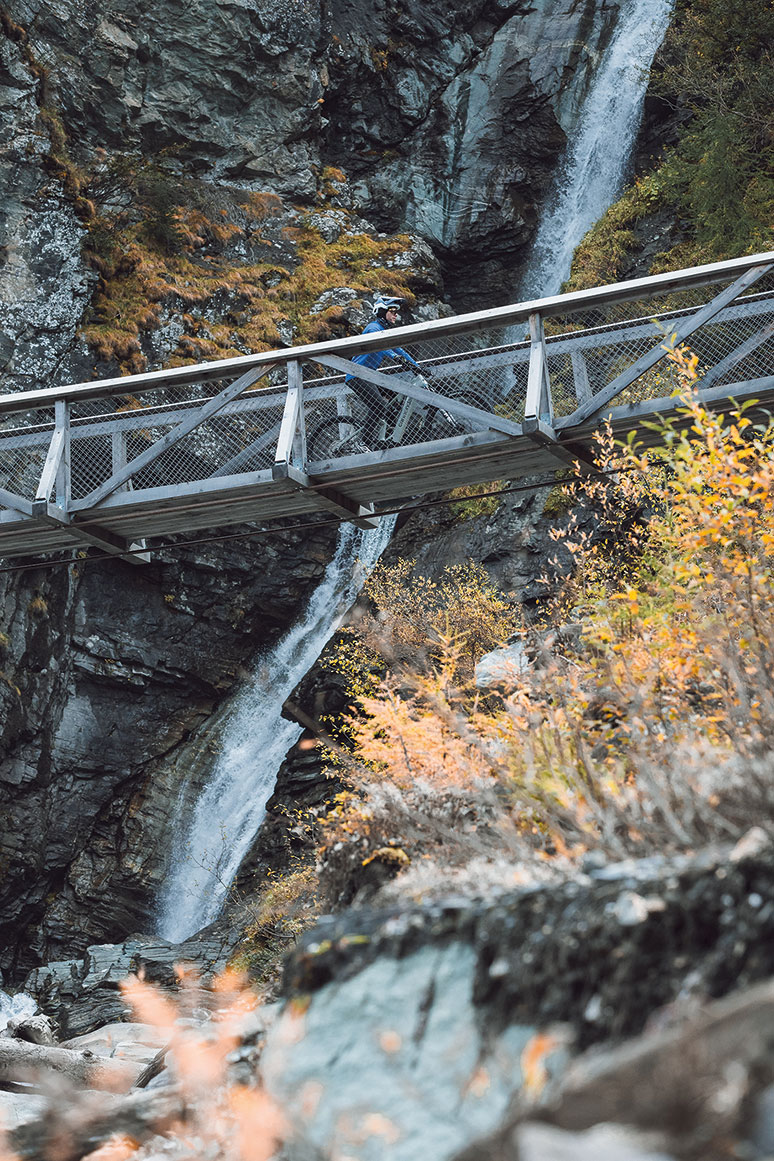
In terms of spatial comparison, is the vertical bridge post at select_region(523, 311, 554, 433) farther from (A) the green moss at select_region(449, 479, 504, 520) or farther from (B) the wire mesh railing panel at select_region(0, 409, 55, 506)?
(A) the green moss at select_region(449, 479, 504, 520)

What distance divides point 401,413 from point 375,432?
288 millimetres

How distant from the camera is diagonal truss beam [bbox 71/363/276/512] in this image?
28.4 feet

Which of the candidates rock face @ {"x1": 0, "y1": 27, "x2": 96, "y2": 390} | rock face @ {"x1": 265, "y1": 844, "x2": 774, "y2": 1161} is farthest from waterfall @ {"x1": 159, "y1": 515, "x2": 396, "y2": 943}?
rock face @ {"x1": 265, "y1": 844, "x2": 774, "y2": 1161}

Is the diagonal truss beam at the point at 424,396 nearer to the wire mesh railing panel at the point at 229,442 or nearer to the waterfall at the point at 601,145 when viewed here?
the wire mesh railing panel at the point at 229,442

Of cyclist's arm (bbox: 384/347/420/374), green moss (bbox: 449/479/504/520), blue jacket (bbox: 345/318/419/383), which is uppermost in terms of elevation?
green moss (bbox: 449/479/504/520)

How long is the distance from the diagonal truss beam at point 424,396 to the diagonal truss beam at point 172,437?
67 cm

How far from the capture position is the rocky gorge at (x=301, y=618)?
7.65ft

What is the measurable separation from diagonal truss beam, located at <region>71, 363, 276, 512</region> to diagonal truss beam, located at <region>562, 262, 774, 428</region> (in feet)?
8.93

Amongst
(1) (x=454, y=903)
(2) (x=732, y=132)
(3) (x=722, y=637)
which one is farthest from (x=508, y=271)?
(1) (x=454, y=903)

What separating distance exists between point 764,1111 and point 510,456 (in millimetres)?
7208

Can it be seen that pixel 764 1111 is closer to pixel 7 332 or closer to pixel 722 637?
pixel 722 637

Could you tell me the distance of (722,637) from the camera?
13.8ft

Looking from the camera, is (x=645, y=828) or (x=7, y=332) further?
(x=7, y=332)

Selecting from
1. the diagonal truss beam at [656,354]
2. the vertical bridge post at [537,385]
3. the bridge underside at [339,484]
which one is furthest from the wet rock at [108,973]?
the diagonal truss beam at [656,354]
